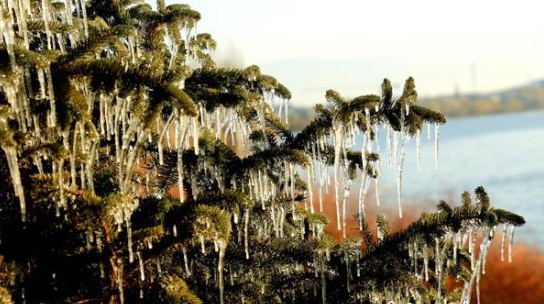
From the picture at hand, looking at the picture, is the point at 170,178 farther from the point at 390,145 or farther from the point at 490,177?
the point at 490,177

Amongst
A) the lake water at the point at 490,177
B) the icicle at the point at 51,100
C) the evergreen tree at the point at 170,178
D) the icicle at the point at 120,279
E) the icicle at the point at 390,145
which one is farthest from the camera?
the lake water at the point at 490,177

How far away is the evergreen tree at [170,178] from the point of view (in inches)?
116

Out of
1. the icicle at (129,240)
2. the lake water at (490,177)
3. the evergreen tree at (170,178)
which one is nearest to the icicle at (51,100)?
the evergreen tree at (170,178)

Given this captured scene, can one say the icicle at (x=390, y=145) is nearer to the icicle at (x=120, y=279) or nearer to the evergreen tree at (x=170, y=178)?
the evergreen tree at (x=170, y=178)

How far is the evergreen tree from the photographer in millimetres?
2936

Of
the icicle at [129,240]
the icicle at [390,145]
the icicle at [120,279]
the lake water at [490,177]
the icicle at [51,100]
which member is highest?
the icicle at [51,100]

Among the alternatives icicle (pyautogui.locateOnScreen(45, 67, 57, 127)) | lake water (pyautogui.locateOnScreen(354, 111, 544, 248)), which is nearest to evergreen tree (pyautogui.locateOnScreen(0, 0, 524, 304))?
icicle (pyautogui.locateOnScreen(45, 67, 57, 127))

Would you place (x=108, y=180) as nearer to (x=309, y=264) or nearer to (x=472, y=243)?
(x=309, y=264)

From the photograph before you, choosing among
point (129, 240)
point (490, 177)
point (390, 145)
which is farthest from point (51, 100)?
point (490, 177)

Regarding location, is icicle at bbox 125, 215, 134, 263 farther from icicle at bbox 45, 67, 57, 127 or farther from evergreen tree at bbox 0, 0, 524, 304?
icicle at bbox 45, 67, 57, 127

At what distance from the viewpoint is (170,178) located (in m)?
Answer: 4.19

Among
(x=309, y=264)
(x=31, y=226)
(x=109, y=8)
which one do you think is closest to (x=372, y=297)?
(x=309, y=264)

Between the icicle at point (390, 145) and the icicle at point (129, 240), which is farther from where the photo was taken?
the icicle at point (390, 145)

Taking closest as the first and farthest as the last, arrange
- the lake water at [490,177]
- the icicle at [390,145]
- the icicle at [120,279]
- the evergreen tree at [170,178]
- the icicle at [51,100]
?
the icicle at [51,100]
the evergreen tree at [170,178]
the icicle at [120,279]
the icicle at [390,145]
the lake water at [490,177]
